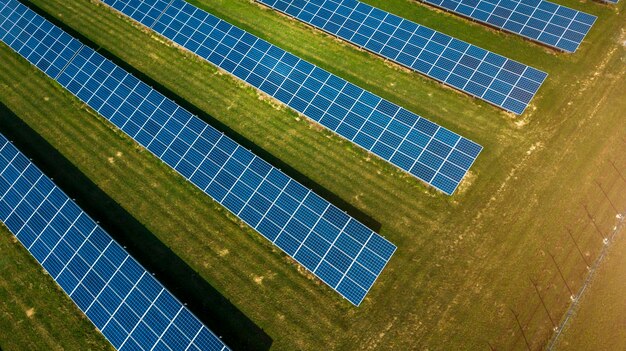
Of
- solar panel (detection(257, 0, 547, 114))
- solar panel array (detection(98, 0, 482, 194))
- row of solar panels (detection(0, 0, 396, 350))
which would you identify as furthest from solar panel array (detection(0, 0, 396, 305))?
solar panel (detection(257, 0, 547, 114))

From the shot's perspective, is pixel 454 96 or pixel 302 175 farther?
pixel 454 96

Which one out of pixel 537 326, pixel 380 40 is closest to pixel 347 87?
pixel 380 40

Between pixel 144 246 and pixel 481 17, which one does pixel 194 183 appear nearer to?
pixel 144 246

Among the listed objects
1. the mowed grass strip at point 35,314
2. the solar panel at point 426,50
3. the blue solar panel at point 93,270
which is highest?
the solar panel at point 426,50

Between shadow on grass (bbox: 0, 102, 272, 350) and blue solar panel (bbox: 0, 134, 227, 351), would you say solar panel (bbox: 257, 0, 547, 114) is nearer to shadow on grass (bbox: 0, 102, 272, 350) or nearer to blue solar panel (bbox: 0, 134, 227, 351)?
shadow on grass (bbox: 0, 102, 272, 350)

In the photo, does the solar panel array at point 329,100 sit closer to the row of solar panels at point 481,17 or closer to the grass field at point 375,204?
the grass field at point 375,204

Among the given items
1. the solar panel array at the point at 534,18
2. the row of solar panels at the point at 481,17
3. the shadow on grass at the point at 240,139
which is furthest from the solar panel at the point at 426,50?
the shadow on grass at the point at 240,139

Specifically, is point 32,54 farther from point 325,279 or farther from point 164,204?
point 325,279

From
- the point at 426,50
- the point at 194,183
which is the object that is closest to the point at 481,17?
the point at 426,50

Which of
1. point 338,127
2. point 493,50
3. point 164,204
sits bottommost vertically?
point 164,204
